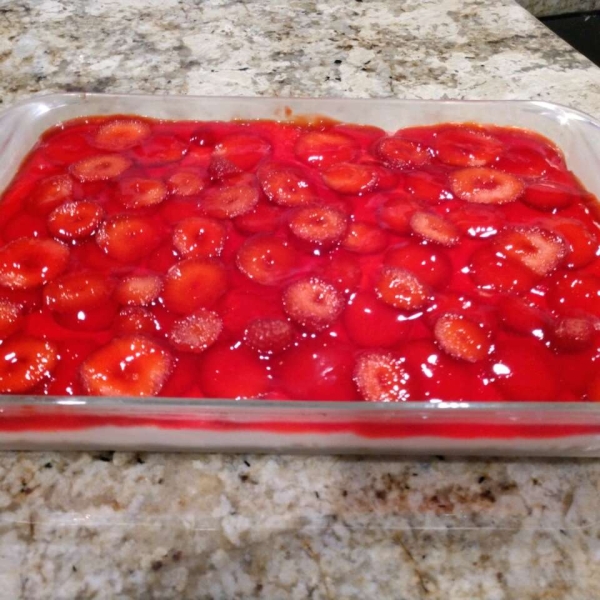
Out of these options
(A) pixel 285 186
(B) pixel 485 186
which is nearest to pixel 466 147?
(B) pixel 485 186

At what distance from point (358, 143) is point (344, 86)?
1.05 ft

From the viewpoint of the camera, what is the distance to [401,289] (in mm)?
911

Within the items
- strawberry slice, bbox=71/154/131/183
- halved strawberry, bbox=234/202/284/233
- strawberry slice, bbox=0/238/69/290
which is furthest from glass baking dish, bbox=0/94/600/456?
strawberry slice, bbox=71/154/131/183

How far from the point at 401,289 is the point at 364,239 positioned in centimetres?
12

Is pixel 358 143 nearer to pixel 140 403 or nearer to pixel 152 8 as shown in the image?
pixel 140 403

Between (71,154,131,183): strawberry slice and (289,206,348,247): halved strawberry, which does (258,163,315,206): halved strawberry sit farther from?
(71,154,131,183): strawberry slice

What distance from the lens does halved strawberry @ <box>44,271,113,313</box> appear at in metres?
0.89

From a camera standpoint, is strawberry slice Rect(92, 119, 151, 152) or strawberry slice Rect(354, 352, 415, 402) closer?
strawberry slice Rect(354, 352, 415, 402)

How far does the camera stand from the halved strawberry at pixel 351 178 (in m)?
1.07

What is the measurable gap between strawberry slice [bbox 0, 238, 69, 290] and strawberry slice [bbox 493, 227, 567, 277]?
0.64 meters

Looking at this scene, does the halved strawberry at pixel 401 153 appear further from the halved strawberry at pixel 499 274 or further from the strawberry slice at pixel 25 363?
the strawberry slice at pixel 25 363

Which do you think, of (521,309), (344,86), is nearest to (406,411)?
(521,309)

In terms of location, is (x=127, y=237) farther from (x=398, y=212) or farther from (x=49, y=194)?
(x=398, y=212)

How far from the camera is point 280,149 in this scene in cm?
116
